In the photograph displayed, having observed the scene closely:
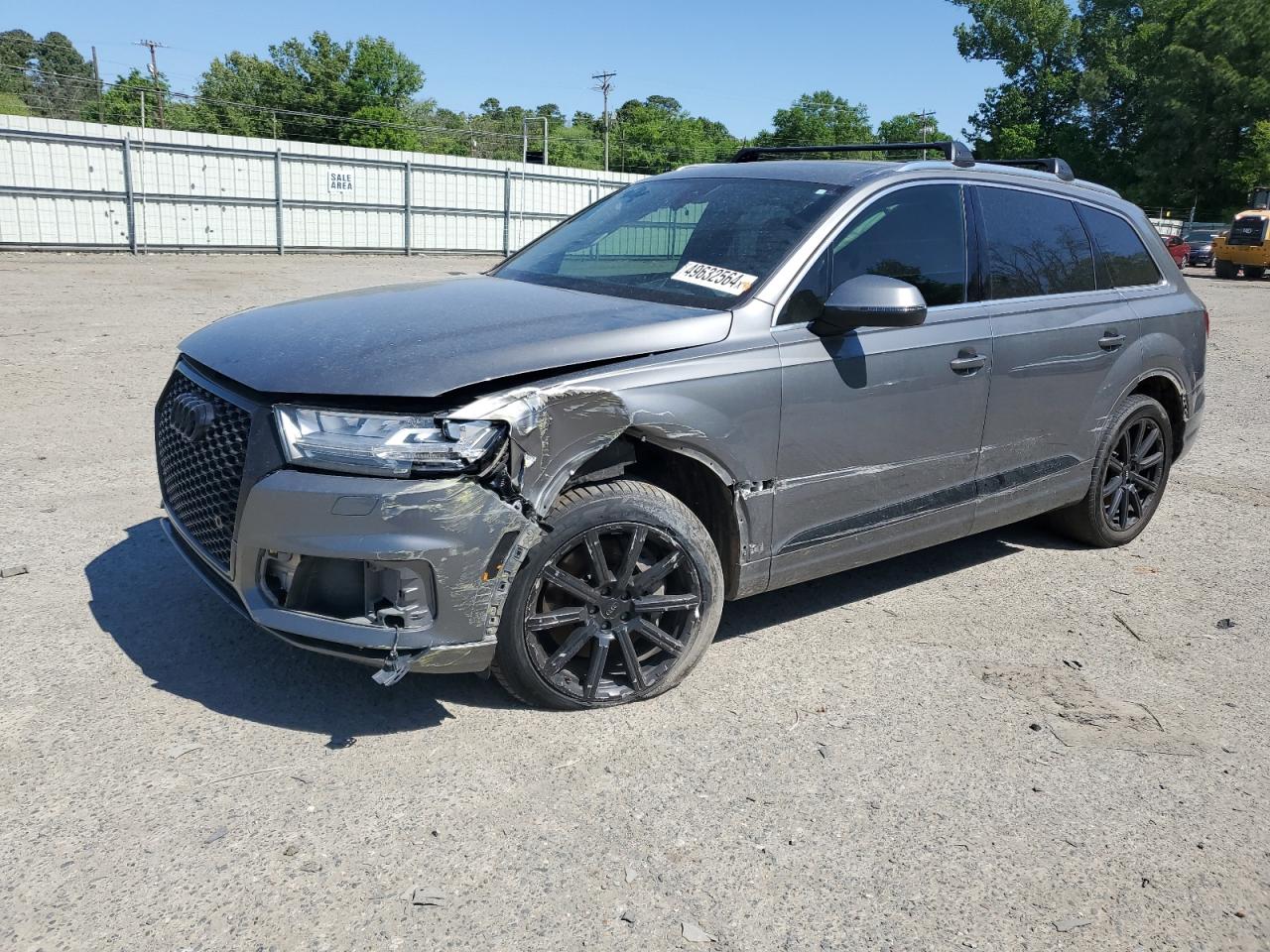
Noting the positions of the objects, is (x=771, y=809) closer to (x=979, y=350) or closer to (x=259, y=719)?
(x=259, y=719)

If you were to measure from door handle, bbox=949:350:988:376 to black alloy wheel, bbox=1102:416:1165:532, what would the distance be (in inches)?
55.2

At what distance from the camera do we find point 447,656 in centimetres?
302

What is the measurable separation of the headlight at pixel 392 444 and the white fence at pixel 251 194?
17102 mm

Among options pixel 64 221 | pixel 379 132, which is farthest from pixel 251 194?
pixel 379 132

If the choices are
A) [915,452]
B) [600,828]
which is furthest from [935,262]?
[600,828]

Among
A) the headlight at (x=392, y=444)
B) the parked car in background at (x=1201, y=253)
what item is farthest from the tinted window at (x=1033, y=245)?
the parked car in background at (x=1201, y=253)

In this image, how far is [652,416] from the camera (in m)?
3.26

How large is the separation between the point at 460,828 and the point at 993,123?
85740 millimetres

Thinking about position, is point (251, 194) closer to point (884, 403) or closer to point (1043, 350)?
point (1043, 350)

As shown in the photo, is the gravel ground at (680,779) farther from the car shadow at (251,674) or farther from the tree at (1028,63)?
the tree at (1028,63)

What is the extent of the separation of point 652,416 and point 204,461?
1.43 m

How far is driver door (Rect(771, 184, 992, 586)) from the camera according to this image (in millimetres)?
3688

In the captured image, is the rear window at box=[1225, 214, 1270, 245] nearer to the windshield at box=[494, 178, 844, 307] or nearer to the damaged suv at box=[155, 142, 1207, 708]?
the damaged suv at box=[155, 142, 1207, 708]

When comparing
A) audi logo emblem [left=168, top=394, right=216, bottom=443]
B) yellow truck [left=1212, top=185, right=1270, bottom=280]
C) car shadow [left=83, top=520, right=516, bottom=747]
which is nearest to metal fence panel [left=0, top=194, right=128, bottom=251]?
car shadow [left=83, top=520, right=516, bottom=747]
